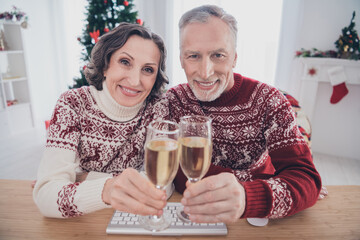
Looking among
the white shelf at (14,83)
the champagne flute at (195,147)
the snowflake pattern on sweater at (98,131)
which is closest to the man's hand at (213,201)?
the champagne flute at (195,147)

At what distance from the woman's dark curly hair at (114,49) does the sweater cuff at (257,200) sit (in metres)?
0.77

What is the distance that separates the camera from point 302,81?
3.44 m

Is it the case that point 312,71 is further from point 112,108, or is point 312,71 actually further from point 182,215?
point 182,215

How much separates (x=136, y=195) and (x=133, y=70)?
25.3 inches

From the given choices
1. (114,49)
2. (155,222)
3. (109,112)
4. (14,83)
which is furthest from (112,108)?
(14,83)

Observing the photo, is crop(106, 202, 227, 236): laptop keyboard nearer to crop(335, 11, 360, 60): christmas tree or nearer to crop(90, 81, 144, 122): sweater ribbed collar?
crop(90, 81, 144, 122): sweater ribbed collar

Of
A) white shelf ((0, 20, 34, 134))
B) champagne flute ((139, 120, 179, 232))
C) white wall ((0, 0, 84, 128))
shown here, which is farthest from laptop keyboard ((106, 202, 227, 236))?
white wall ((0, 0, 84, 128))

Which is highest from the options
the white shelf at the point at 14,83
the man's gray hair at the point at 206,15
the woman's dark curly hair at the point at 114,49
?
the man's gray hair at the point at 206,15

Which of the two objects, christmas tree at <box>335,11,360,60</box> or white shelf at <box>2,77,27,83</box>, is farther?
white shelf at <box>2,77,27,83</box>

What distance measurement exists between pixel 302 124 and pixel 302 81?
108 centimetres

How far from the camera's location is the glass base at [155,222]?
769 mm

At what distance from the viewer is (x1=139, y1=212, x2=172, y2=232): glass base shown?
769 millimetres

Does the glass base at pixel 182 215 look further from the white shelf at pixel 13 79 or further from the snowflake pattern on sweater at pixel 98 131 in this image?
the white shelf at pixel 13 79

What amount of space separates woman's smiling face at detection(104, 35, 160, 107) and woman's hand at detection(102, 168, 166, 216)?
54 centimetres
